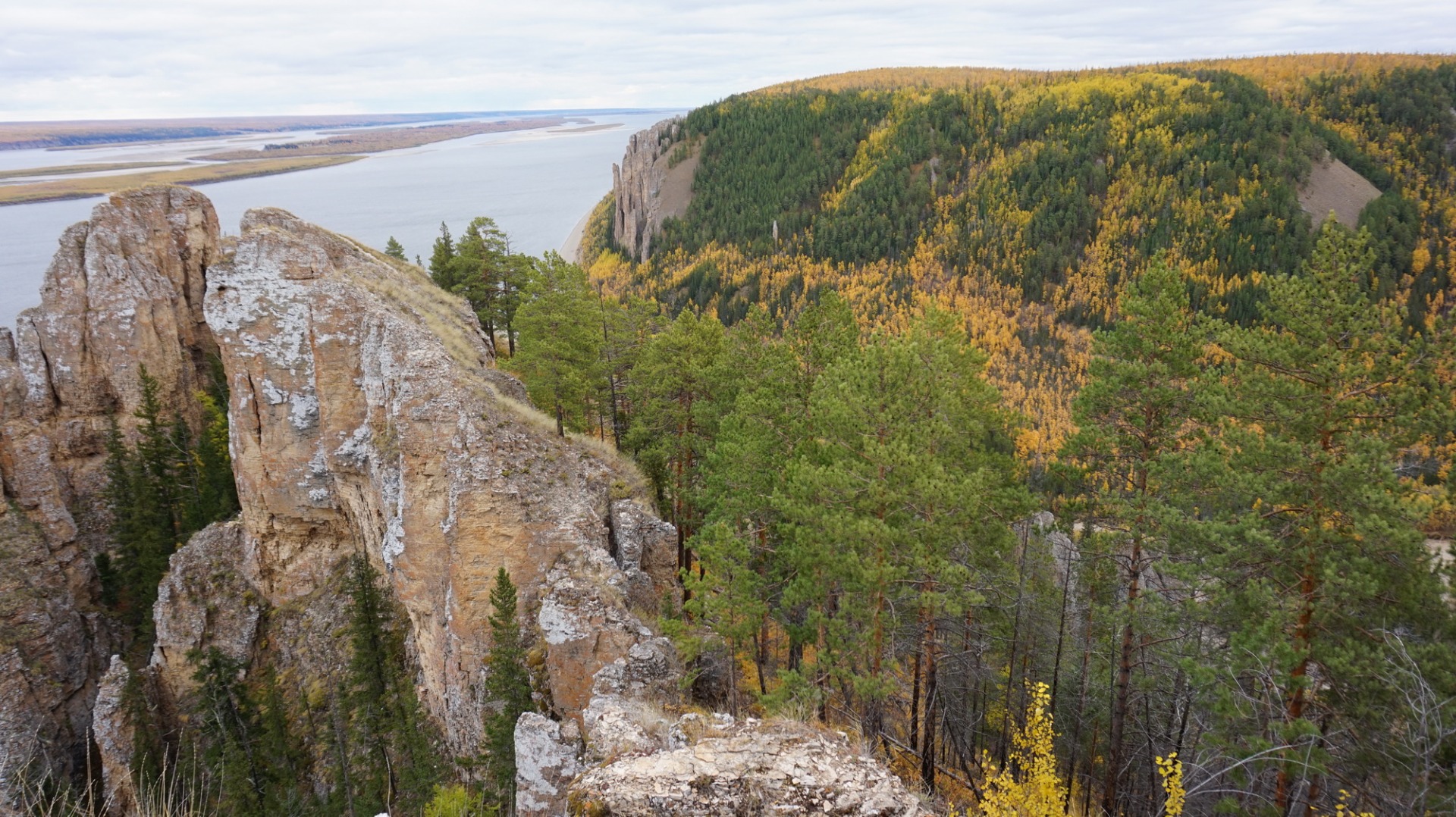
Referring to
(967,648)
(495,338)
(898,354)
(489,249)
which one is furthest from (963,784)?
(495,338)

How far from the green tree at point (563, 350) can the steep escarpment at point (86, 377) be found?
15.2 m

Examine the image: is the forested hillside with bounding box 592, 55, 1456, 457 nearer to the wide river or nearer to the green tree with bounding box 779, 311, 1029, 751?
the wide river

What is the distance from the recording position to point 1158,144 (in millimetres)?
100750

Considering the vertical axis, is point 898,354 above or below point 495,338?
above

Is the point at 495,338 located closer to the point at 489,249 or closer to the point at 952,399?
the point at 489,249

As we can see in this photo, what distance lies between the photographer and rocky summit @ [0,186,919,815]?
1195 cm

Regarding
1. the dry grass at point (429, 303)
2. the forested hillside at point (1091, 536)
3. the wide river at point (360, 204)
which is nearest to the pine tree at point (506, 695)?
the forested hillside at point (1091, 536)

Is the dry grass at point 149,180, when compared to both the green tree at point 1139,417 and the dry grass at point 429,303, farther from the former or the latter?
the green tree at point 1139,417

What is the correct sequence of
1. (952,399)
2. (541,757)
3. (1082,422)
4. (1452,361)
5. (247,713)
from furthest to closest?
(247,713) < (952,399) < (1082,422) < (541,757) < (1452,361)

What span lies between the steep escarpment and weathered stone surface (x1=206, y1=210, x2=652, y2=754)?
39.7ft

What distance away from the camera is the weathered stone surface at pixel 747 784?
312 inches

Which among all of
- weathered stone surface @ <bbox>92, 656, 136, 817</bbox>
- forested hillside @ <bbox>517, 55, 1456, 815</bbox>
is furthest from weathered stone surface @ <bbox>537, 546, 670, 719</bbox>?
weathered stone surface @ <bbox>92, 656, 136, 817</bbox>

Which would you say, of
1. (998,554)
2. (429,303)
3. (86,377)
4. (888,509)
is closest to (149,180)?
(86,377)

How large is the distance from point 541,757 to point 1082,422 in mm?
11598
